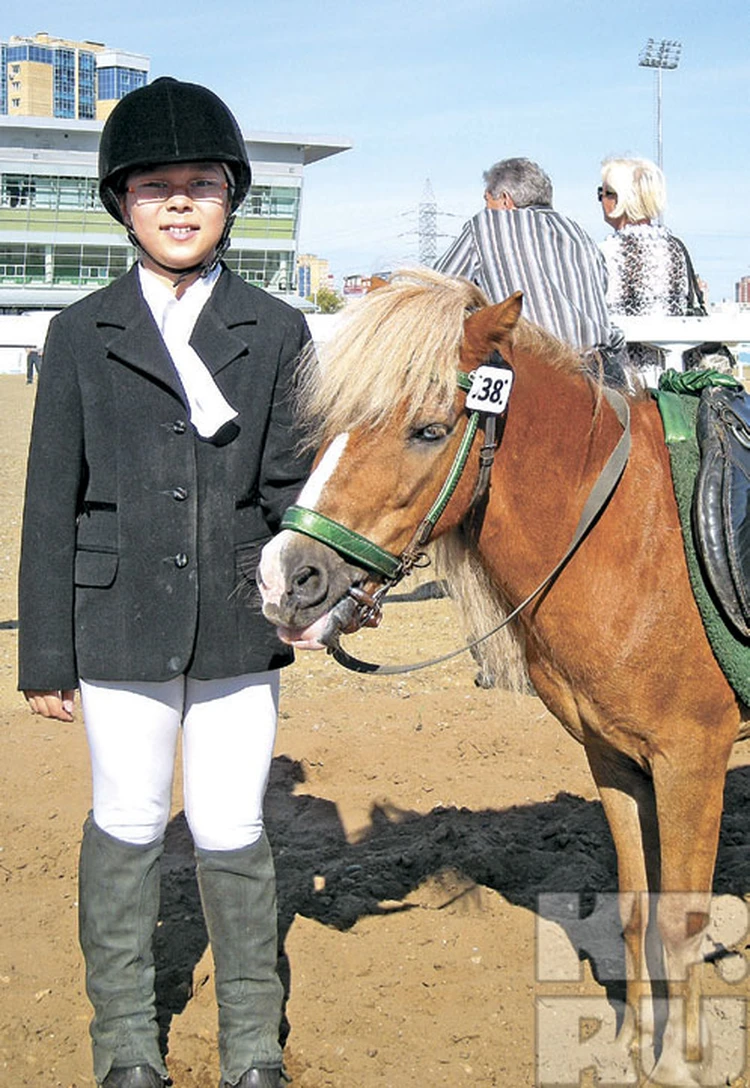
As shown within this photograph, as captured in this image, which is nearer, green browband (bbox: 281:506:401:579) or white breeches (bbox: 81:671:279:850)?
green browband (bbox: 281:506:401:579)

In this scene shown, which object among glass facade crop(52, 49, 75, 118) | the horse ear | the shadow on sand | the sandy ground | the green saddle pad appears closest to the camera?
the horse ear

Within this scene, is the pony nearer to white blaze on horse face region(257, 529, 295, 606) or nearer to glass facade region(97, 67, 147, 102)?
white blaze on horse face region(257, 529, 295, 606)

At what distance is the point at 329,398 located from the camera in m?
2.54

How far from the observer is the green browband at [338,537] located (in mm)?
2426

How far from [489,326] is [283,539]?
655 millimetres

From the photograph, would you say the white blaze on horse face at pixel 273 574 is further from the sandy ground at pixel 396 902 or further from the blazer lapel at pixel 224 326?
the sandy ground at pixel 396 902

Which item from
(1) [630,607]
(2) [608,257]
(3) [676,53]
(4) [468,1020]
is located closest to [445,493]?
(1) [630,607]

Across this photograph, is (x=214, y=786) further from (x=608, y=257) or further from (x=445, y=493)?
(x=608, y=257)

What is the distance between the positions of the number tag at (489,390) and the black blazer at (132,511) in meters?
0.53

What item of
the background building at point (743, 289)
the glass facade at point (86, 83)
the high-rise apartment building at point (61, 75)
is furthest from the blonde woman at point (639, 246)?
the glass facade at point (86, 83)

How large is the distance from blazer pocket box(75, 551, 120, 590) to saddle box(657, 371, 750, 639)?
4.49ft

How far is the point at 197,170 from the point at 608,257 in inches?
115

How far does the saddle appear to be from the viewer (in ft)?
8.89

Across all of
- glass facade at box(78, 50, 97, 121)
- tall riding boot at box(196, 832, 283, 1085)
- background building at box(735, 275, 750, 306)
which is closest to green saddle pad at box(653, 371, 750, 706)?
tall riding boot at box(196, 832, 283, 1085)
